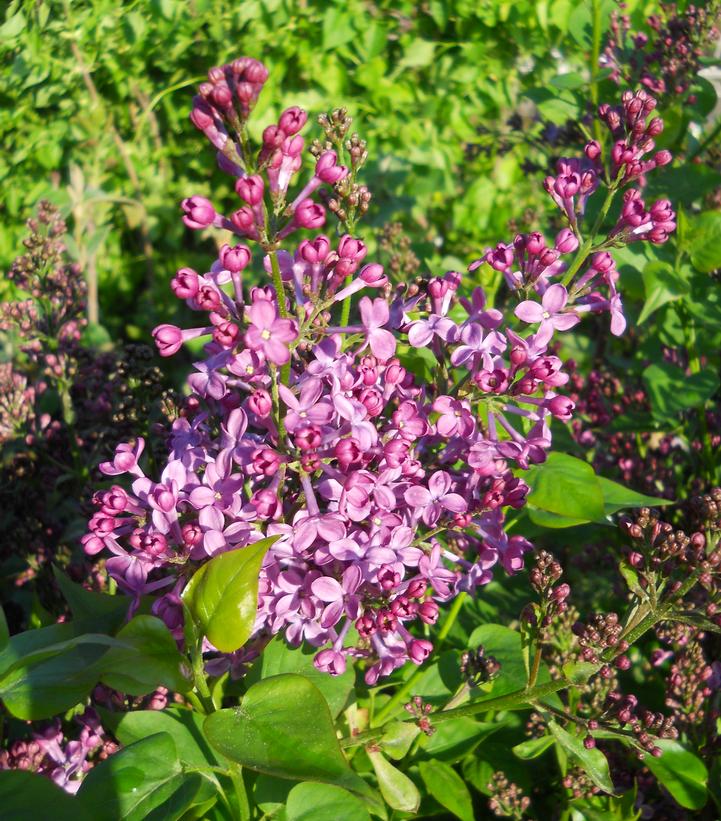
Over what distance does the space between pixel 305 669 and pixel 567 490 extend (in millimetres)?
486

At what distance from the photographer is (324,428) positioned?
1.12 meters

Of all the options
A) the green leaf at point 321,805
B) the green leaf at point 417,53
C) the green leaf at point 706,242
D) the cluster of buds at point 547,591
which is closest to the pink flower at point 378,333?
the cluster of buds at point 547,591

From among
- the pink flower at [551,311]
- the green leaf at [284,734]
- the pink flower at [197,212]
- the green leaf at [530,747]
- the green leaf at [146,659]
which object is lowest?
the green leaf at [530,747]

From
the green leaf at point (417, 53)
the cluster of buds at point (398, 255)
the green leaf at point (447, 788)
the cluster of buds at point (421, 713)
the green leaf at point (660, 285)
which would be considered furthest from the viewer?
the green leaf at point (417, 53)

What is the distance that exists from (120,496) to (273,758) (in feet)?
1.26

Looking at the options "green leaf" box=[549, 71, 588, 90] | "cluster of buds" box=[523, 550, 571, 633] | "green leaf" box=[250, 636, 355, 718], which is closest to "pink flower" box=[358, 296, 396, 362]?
"cluster of buds" box=[523, 550, 571, 633]

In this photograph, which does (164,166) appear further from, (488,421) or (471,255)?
(488,421)

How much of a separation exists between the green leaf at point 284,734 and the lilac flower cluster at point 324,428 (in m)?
0.10

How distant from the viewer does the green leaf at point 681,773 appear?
4.95ft

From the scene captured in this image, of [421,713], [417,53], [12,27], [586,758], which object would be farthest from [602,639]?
[417,53]

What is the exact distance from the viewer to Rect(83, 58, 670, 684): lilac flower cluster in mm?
1051

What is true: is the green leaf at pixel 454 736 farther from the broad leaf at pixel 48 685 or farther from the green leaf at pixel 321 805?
the broad leaf at pixel 48 685

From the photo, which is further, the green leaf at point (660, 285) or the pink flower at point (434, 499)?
the green leaf at point (660, 285)

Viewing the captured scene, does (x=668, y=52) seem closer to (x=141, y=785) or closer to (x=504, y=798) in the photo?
(x=504, y=798)
